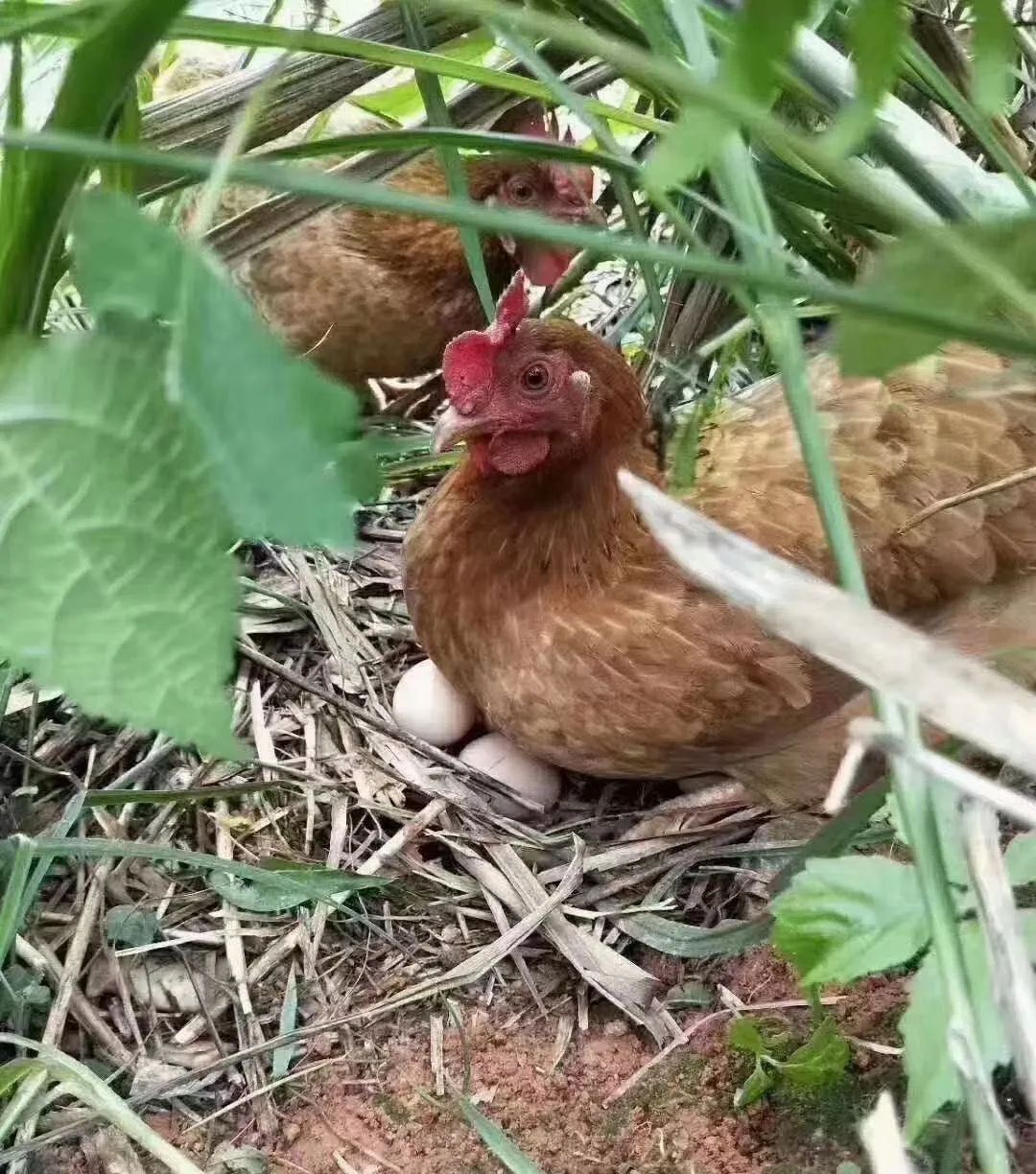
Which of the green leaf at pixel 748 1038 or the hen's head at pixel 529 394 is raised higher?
the hen's head at pixel 529 394

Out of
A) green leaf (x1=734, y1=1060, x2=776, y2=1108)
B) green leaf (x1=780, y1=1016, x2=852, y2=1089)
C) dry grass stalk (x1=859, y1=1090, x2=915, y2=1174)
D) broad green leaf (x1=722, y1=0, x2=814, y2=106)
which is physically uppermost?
broad green leaf (x1=722, y1=0, x2=814, y2=106)

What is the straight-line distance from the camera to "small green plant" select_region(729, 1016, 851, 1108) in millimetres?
932

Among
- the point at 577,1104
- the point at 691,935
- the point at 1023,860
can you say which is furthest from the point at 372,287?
the point at 1023,860

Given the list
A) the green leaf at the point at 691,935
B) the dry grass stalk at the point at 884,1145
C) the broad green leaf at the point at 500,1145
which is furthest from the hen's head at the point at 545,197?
the dry grass stalk at the point at 884,1145

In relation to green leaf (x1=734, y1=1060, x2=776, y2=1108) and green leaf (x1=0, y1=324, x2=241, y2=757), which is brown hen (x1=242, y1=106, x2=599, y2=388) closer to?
green leaf (x1=734, y1=1060, x2=776, y2=1108)

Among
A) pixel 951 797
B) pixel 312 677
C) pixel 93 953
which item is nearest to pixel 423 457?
pixel 312 677

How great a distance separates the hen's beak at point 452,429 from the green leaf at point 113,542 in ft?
2.84

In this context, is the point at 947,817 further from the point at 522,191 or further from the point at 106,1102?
the point at 522,191

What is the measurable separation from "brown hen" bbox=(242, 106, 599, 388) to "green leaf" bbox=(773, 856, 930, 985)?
1237 millimetres

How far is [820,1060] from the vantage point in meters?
0.93

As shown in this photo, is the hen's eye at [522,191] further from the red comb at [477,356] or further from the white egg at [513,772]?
the white egg at [513,772]

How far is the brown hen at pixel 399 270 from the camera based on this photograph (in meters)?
1.71

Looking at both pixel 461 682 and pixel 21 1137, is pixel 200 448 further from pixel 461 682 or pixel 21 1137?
pixel 461 682

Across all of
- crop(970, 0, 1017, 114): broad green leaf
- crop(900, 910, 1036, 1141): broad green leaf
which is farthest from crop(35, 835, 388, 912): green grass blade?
crop(970, 0, 1017, 114): broad green leaf
